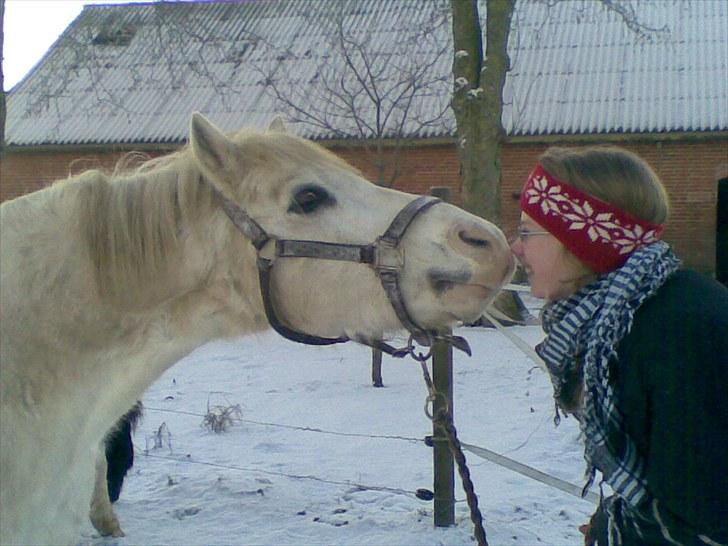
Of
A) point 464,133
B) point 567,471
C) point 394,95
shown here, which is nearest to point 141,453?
point 567,471

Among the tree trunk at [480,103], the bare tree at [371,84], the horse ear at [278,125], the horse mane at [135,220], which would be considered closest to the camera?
the horse mane at [135,220]

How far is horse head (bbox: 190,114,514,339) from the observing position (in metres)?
2.24

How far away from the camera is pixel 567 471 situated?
528 cm

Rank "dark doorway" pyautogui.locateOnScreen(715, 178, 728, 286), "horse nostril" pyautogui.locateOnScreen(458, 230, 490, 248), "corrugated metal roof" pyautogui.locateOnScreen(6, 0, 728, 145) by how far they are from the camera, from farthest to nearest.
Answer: "corrugated metal roof" pyautogui.locateOnScreen(6, 0, 728, 145) < "dark doorway" pyautogui.locateOnScreen(715, 178, 728, 286) < "horse nostril" pyautogui.locateOnScreen(458, 230, 490, 248)

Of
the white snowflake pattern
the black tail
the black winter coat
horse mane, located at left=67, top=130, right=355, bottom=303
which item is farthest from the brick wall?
the black winter coat

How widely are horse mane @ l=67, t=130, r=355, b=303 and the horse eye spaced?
7 cm

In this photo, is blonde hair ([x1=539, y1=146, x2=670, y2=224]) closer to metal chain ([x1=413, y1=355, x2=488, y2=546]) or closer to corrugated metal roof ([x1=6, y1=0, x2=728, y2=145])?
metal chain ([x1=413, y1=355, x2=488, y2=546])

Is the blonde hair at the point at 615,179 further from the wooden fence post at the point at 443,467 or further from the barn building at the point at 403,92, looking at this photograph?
the barn building at the point at 403,92

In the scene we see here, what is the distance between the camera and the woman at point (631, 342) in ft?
5.57

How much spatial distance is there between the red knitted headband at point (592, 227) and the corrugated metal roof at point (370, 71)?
12980 mm

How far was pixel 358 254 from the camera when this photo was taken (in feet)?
7.57

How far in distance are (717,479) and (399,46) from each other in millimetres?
17036

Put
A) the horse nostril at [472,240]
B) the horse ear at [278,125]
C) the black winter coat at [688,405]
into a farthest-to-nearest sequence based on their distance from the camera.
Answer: the horse ear at [278,125], the horse nostril at [472,240], the black winter coat at [688,405]

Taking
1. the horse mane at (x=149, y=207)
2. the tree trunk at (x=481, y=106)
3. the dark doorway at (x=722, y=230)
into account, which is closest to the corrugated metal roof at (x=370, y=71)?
→ the dark doorway at (x=722, y=230)
